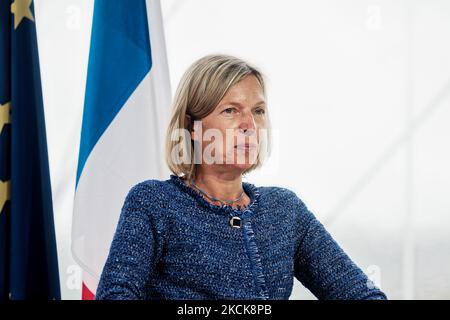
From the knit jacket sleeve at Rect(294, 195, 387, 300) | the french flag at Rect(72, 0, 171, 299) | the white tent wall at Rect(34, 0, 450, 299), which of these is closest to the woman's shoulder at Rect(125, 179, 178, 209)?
the knit jacket sleeve at Rect(294, 195, 387, 300)

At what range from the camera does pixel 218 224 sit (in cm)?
105

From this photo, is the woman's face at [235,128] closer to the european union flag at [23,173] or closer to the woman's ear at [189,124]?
the woman's ear at [189,124]

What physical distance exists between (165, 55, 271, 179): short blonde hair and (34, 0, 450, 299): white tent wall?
1.10 metres

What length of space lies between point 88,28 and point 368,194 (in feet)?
4.88

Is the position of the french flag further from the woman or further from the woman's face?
the woman's face

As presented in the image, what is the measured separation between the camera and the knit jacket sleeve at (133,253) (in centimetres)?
90

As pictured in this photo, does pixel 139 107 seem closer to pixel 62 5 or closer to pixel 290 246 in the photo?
pixel 290 246

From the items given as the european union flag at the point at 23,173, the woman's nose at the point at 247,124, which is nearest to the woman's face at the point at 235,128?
the woman's nose at the point at 247,124

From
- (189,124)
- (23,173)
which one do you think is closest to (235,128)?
(189,124)

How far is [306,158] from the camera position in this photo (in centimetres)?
226

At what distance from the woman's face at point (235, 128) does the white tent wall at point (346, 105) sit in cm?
114

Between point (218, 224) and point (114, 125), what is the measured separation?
2.18ft

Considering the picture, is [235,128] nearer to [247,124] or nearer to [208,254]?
[247,124]
